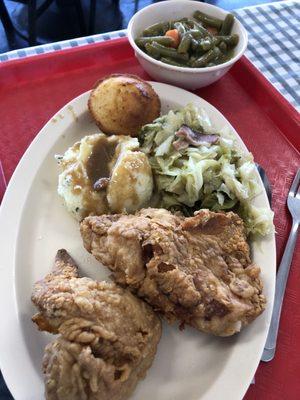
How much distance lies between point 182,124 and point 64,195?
32.6 inches

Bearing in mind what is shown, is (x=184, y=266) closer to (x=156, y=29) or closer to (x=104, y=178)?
(x=104, y=178)

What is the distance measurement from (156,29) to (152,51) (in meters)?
0.27

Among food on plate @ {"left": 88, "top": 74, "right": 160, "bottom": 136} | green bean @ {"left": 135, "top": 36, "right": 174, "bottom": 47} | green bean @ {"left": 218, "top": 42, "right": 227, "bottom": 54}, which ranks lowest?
food on plate @ {"left": 88, "top": 74, "right": 160, "bottom": 136}

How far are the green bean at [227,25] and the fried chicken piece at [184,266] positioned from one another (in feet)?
5.39

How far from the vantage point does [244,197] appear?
2156 millimetres

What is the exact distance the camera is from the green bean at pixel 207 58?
2.68m

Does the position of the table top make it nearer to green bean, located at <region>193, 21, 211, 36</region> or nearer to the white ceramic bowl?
the white ceramic bowl

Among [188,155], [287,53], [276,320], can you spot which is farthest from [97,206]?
[287,53]

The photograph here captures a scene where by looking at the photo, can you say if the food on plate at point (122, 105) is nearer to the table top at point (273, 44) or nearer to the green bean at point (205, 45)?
the green bean at point (205, 45)

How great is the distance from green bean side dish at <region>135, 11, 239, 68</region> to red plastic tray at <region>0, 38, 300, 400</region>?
0.26 meters

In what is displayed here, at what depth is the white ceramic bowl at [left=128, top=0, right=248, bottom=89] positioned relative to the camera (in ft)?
8.54

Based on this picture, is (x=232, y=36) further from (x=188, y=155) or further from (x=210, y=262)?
(x=210, y=262)

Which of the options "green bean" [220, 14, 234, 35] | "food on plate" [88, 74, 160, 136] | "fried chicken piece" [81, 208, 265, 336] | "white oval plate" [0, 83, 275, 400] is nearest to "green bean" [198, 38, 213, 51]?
"green bean" [220, 14, 234, 35]

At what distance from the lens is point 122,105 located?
7.74 ft
